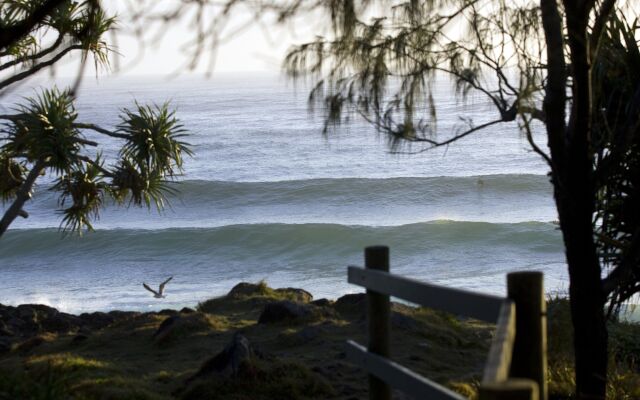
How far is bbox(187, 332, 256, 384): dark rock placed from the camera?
21.8 ft

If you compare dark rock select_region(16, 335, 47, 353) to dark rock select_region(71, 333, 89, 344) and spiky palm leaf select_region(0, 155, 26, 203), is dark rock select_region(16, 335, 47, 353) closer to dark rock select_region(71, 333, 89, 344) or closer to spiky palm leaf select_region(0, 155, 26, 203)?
dark rock select_region(71, 333, 89, 344)

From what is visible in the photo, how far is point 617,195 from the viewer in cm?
789

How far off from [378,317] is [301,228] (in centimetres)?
2120

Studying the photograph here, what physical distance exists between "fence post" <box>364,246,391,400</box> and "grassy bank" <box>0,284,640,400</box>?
1.71 metres

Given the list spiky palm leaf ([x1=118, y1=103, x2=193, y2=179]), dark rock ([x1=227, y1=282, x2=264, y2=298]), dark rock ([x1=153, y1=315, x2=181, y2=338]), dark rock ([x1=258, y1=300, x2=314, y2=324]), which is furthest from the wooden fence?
dark rock ([x1=227, y1=282, x2=264, y2=298])

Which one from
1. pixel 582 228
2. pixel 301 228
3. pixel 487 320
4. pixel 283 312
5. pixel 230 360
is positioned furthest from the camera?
pixel 301 228

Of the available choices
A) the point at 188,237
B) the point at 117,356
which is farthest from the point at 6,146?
the point at 188,237

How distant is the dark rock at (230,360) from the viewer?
6.64 meters

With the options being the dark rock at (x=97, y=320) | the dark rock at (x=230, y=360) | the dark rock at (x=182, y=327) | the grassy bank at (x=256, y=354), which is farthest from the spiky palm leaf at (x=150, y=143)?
the dark rock at (x=230, y=360)

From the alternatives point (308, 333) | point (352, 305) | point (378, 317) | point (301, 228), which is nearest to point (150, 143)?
point (352, 305)

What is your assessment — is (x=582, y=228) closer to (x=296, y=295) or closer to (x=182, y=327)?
(x=182, y=327)

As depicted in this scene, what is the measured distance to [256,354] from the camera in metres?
7.02

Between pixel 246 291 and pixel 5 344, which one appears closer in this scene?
pixel 5 344

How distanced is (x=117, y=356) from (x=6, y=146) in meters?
3.40
